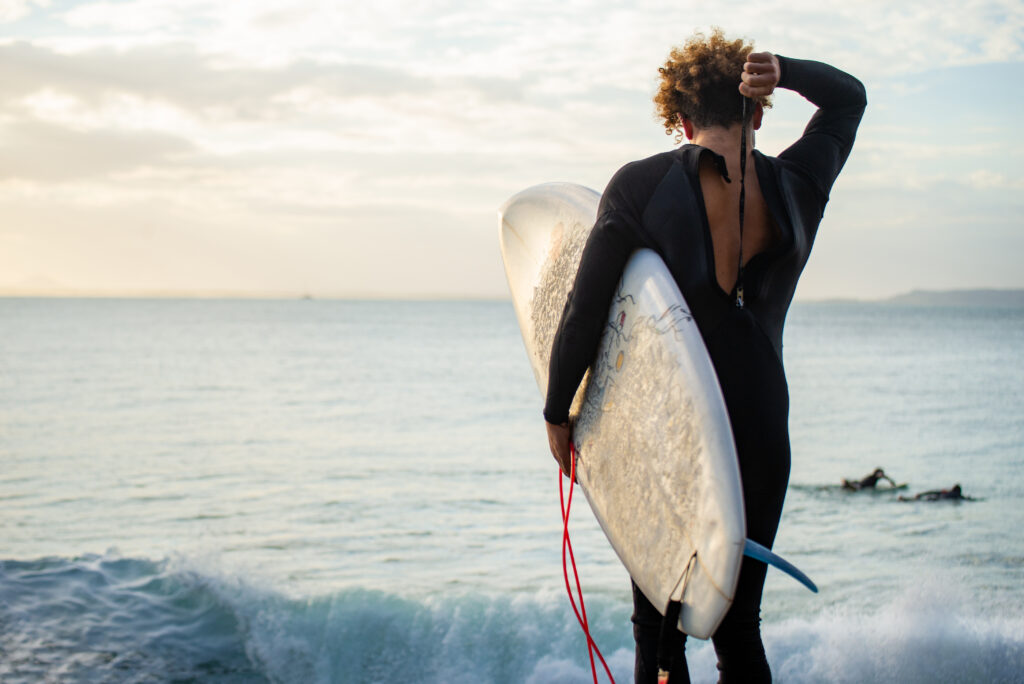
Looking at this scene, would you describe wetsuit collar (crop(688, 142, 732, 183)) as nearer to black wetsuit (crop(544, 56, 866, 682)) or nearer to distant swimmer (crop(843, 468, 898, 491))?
black wetsuit (crop(544, 56, 866, 682))

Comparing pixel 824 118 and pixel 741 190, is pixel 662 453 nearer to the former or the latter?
pixel 741 190

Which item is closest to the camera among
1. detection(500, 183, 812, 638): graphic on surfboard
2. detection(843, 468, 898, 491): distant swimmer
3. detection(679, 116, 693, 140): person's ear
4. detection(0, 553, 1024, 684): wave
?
detection(500, 183, 812, 638): graphic on surfboard

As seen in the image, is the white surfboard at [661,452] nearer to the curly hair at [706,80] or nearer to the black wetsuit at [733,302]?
the black wetsuit at [733,302]

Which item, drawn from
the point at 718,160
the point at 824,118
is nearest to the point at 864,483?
the point at 824,118

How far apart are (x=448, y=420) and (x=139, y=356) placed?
19678 millimetres

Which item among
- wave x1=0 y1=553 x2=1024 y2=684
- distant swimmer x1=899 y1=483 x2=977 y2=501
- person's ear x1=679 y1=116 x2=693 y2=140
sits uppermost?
person's ear x1=679 y1=116 x2=693 y2=140

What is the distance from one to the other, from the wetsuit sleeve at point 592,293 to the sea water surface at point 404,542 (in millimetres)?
2942

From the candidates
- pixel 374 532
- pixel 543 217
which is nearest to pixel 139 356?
pixel 374 532

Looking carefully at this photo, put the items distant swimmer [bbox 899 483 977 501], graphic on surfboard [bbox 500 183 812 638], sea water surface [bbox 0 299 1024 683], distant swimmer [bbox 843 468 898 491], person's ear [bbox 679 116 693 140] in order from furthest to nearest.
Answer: distant swimmer [bbox 843 468 898 491], distant swimmer [bbox 899 483 977 501], sea water surface [bbox 0 299 1024 683], person's ear [bbox 679 116 693 140], graphic on surfboard [bbox 500 183 812 638]

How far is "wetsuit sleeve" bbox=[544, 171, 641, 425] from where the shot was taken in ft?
6.17

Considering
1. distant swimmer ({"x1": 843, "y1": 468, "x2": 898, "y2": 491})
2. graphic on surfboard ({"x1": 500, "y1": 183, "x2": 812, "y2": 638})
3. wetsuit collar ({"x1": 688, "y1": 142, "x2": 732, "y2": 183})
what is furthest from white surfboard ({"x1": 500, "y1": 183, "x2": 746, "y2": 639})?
distant swimmer ({"x1": 843, "y1": 468, "x2": 898, "y2": 491})

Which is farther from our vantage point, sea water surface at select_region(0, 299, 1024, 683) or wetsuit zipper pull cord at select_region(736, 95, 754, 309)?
sea water surface at select_region(0, 299, 1024, 683)

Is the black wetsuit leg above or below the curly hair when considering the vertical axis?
below

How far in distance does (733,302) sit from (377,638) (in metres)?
3.93
